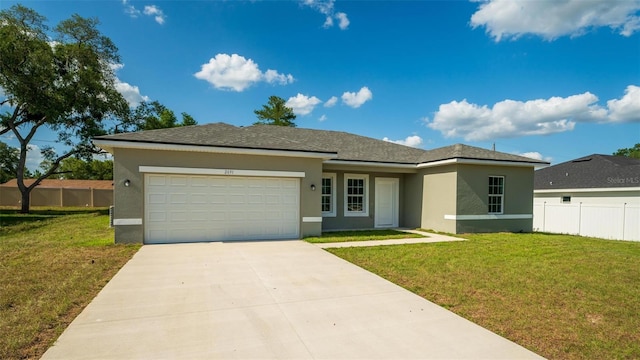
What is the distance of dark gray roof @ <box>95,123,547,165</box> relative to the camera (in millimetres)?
9922

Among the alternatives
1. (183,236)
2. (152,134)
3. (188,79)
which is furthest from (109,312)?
(188,79)

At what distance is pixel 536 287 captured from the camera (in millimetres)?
5594

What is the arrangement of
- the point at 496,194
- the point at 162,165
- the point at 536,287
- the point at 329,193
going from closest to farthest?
1. the point at 536,287
2. the point at 162,165
3. the point at 496,194
4. the point at 329,193

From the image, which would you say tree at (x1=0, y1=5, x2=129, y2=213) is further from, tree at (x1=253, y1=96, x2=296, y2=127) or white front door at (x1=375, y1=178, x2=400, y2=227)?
white front door at (x1=375, y1=178, x2=400, y2=227)

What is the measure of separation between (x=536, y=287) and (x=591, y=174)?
58.8ft

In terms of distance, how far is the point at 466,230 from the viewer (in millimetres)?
12578

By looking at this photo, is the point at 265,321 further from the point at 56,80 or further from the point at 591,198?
the point at 56,80

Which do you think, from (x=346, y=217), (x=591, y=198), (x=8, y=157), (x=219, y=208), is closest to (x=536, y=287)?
(x=346, y=217)

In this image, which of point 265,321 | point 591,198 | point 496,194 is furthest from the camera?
point 591,198

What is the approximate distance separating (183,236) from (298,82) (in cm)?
1349

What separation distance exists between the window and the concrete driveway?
368 inches

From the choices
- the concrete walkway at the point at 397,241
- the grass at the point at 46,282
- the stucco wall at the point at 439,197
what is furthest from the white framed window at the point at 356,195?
the grass at the point at 46,282
